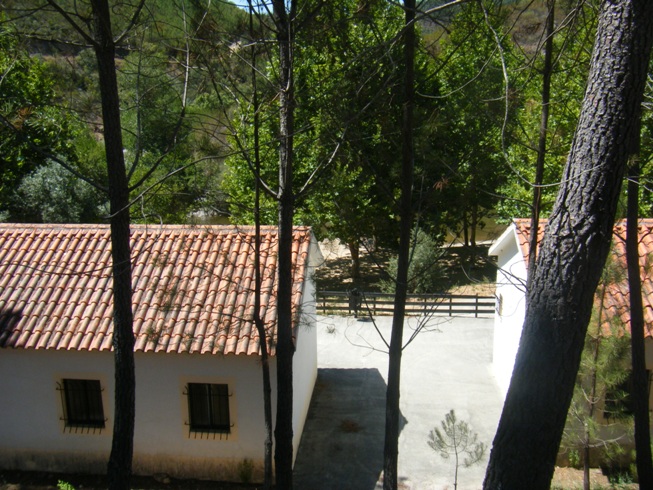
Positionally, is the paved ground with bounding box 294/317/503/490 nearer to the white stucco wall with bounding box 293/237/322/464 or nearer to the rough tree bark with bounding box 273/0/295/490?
the white stucco wall with bounding box 293/237/322/464

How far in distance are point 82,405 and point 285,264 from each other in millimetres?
5247

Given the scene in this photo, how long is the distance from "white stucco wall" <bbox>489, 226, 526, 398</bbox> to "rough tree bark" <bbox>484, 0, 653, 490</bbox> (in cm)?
749

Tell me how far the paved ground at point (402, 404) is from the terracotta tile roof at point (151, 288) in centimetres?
164

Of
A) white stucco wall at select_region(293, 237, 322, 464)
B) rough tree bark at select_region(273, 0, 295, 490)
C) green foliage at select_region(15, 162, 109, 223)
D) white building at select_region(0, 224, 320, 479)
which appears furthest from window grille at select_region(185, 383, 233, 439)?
green foliage at select_region(15, 162, 109, 223)

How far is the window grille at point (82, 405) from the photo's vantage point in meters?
10.1

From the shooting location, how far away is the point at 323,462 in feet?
34.1

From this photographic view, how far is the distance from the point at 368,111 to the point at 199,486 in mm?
6756

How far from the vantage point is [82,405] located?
10.2 metres

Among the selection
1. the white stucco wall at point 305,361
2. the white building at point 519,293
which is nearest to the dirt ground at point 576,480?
the white building at point 519,293

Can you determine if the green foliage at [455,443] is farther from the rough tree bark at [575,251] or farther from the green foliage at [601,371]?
the rough tree bark at [575,251]

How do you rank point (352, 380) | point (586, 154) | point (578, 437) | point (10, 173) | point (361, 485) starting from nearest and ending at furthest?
point (586, 154)
point (578, 437)
point (361, 485)
point (352, 380)
point (10, 173)

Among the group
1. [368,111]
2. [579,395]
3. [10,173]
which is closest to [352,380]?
[579,395]

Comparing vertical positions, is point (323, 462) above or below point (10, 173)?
below

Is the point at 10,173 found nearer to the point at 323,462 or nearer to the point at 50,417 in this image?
the point at 50,417
